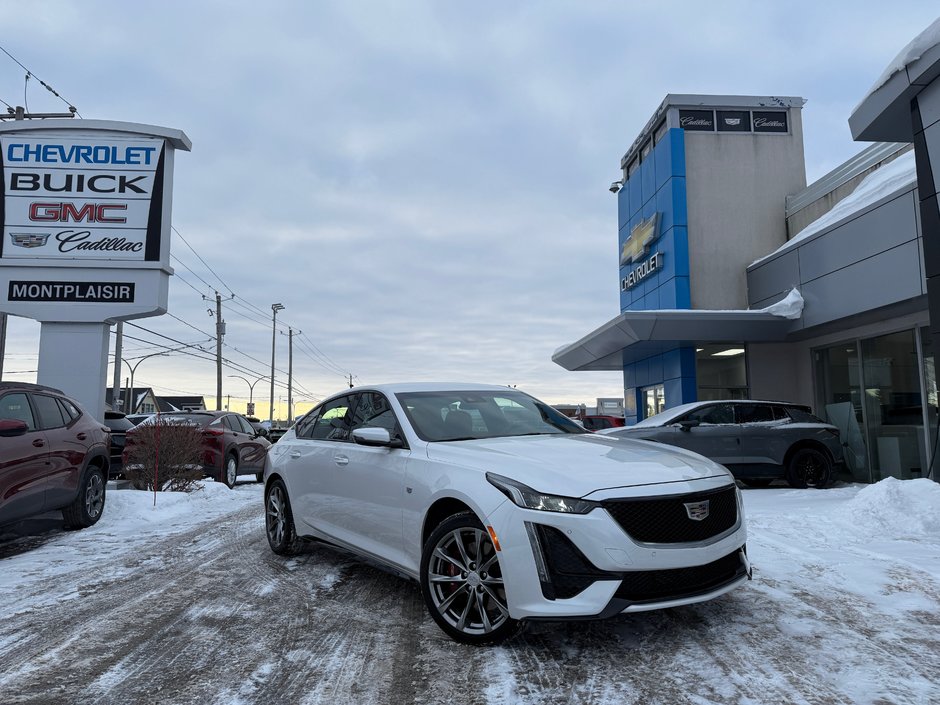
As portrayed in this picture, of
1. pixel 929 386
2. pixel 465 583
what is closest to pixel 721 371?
pixel 929 386

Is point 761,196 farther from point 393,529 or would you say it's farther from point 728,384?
point 393,529

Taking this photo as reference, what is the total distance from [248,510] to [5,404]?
13.4 ft

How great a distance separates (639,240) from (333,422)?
679 inches

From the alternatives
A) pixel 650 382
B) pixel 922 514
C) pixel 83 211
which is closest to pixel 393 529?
pixel 922 514

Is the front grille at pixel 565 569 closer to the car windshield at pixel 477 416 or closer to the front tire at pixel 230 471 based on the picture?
the car windshield at pixel 477 416

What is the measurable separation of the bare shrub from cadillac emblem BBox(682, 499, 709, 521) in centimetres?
1003

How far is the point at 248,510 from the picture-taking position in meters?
10.1

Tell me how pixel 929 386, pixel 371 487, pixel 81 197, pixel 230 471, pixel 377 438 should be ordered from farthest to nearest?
1. pixel 81 197
2. pixel 230 471
3. pixel 929 386
4. pixel 371 487
5. pixel 377 438

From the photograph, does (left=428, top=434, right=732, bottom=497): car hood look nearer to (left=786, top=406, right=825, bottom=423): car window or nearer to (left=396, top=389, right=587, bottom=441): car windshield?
(left=396, top=389, right=587, bottom=441): car windshield

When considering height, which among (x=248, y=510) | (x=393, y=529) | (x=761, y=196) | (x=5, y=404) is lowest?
(x=248, y=510)

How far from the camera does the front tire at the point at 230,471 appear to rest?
13.6 m

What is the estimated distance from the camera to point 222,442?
13578 mm

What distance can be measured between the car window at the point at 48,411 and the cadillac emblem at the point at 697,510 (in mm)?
6509

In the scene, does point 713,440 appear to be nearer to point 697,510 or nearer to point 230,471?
point 697,510
